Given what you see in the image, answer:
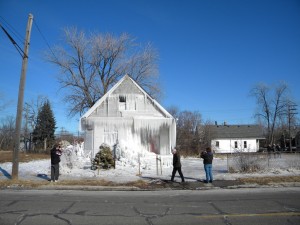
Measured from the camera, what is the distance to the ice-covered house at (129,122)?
88.3 feet

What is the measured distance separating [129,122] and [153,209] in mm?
17606

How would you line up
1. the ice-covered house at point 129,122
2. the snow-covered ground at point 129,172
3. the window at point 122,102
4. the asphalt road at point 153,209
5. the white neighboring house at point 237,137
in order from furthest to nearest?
the white neighboring house at point 237,137 → the window at point 122,102 → the ice-covered house at point 129,122 → the snow-covered ground at point 129,172 → the asphalt road at point 153,209

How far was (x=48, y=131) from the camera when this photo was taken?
2773 inches

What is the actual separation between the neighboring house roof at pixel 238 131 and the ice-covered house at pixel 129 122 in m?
53.3

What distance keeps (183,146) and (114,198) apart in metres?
32.6

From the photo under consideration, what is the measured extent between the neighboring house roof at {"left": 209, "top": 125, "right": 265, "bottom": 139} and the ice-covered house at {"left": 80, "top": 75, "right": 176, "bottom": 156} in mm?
53346

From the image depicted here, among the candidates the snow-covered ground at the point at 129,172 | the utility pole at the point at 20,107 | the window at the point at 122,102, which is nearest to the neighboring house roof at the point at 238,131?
the window at the point at 122,102

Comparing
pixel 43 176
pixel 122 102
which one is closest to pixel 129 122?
pixel 122 102

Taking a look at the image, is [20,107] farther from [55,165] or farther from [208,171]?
[208,171]

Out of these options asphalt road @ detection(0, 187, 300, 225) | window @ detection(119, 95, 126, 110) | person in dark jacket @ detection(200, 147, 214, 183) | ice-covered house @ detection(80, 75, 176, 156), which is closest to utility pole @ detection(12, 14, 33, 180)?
asphalt road @ detection(0, 187, 300, 225)

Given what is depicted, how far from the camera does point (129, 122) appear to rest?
27.0 m

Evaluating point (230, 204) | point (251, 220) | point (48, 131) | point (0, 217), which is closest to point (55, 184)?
point (0, 217)

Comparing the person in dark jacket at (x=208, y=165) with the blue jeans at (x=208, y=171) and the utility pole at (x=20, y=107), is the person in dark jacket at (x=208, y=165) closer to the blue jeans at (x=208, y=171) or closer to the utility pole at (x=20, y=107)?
the blue jeans at (x=208, y=171)

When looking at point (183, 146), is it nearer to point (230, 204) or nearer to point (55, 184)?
point (55, 184)
